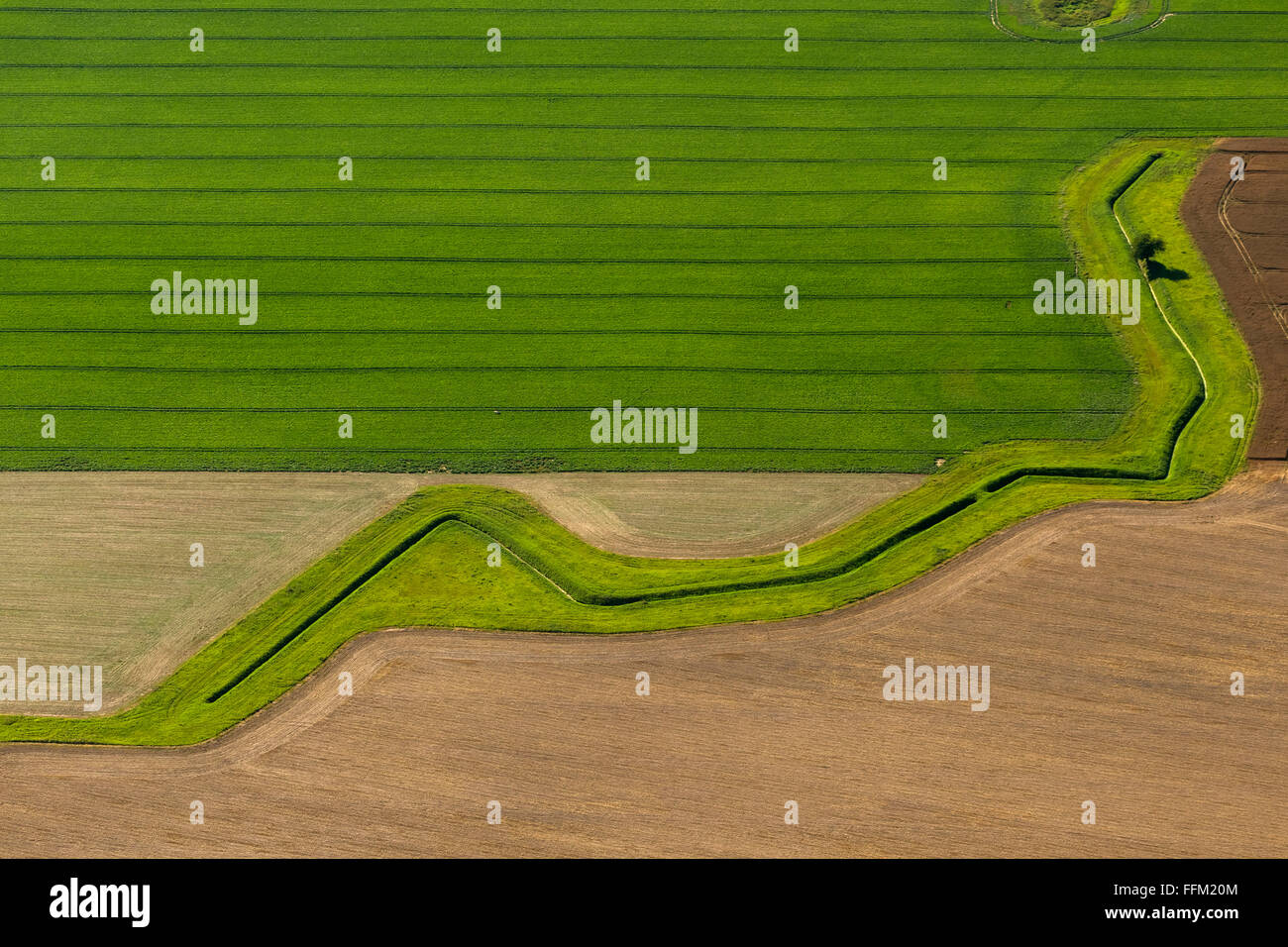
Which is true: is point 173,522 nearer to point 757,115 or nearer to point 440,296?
point 440,296

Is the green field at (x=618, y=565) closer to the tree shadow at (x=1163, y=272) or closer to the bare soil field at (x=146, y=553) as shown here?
the bare soil field at (x=146, y=553)

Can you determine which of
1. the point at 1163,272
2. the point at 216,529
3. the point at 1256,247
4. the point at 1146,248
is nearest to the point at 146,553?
the point at 216,529

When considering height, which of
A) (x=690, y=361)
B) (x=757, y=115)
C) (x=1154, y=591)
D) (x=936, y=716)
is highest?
(x=757, y=115)

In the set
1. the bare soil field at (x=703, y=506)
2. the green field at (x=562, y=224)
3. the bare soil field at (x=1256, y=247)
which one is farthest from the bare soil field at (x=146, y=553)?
the bare soil field at (x=1256, y=247)

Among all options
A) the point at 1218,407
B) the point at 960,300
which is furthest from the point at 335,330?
the point at 1218,407

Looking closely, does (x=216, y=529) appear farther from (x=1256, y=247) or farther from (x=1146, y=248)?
(x=1256, y=247)

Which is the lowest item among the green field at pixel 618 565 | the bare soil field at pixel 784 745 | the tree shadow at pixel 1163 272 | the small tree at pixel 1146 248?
the bare soil field at pixel 784 745

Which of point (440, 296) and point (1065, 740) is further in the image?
point (440, 296)
